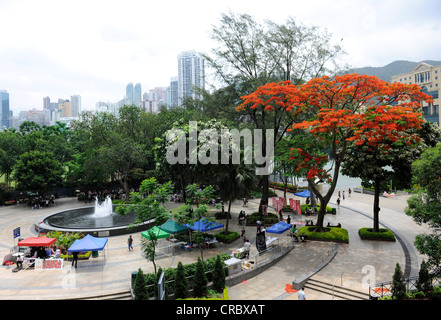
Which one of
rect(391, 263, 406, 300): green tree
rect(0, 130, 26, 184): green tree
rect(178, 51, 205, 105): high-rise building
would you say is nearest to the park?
rect(391, 263, 406, 300): green tree

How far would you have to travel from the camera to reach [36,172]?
36.3 meters

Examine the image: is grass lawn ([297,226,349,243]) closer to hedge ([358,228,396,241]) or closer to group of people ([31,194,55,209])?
hedge ([358,228,396,241])

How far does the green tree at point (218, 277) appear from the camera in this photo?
14.0 metres

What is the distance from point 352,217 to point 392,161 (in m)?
10.3

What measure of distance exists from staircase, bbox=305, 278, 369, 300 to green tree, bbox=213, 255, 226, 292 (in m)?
4.41

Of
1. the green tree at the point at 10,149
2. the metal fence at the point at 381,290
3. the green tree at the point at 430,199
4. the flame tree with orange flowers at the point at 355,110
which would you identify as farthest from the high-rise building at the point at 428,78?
the green tree at the point at 10,149

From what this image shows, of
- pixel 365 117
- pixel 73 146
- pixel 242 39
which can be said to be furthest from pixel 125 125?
pixel 365 117

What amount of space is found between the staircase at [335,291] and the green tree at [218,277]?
14.5ft

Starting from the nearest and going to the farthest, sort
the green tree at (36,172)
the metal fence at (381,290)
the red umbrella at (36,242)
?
the metal fence at (381,290) → the red umbrella at (36,242) → the green tree at (36,172)

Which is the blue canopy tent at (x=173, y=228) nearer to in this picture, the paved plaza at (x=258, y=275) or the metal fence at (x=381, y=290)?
the paved plaza at (x=258, y=275)

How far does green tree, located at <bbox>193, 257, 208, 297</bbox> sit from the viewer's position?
13.5 meters

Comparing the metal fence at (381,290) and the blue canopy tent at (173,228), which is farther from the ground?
the blue canopy tent at (173,228)

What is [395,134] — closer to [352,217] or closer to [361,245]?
[361,245]

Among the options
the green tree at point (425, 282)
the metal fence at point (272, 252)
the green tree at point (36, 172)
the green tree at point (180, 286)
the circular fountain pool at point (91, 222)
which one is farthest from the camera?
the green tree at point (36, 172)
